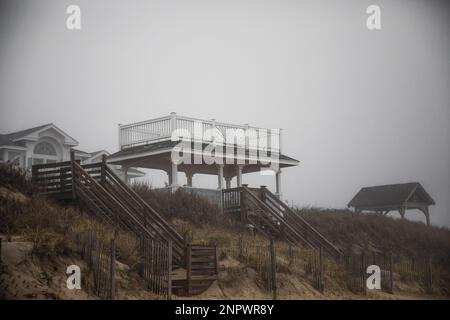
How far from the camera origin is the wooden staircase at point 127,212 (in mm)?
18781

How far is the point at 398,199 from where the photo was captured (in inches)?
1880

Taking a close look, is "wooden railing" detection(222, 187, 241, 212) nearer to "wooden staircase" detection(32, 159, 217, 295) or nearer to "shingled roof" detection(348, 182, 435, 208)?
"wooden staircase" detection(32, 159, 217, 295)

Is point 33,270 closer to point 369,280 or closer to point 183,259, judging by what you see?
point 183,259

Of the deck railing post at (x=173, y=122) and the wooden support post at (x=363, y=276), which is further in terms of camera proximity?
the deck railing post at (x=173, y=122)

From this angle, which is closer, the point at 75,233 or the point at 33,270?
the point at 33,270

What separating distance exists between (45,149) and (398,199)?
25764 millimetres

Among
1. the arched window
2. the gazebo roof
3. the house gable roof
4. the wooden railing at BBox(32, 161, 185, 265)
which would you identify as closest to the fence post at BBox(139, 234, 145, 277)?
the wooden railing at BBox(32, 161, 185, 265)

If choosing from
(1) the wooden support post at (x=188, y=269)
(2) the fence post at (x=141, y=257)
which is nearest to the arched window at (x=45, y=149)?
(2) the fence post at (x=141, y=257)

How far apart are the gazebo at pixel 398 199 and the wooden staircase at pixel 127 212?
2876cm

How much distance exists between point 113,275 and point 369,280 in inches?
466

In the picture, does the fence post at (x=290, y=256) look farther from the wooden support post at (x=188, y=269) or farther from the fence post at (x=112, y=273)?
the fence post at (x=112, y=273)

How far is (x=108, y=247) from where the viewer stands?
1780 cm

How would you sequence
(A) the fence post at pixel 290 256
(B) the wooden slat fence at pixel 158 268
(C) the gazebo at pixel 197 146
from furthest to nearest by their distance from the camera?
(C) the gazebo at pixel 197 146 < (A) the fence post at pixel 290 256 < (B) the wooden slat fence at pixel 158 268
